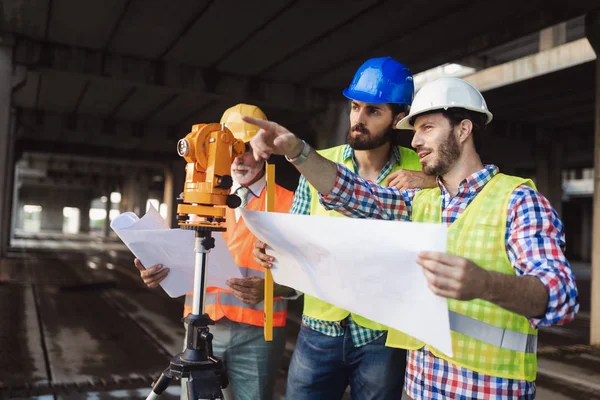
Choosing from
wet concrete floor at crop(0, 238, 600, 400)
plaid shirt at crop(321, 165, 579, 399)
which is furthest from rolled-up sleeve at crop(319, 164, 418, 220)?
wet concrete floor at crop(0, 238, 600, 400)

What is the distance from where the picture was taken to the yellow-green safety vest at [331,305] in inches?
73.7

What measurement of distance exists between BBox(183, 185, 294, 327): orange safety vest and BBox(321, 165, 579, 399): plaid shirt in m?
0.69


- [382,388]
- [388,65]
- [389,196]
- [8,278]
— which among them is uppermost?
[388,65]

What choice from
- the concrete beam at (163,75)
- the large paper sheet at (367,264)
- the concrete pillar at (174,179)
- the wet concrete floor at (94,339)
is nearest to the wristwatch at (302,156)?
the large paper sheet at (367,264)

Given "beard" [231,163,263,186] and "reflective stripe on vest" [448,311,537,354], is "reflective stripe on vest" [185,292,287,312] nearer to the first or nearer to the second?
"beard" [231,163,263,186]

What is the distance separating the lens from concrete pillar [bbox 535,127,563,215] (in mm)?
17250

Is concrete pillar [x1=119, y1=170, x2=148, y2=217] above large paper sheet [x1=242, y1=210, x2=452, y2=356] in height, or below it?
above

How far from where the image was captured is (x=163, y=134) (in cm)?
1759

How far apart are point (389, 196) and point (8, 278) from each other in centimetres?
1212

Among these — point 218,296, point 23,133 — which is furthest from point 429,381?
point 23,133

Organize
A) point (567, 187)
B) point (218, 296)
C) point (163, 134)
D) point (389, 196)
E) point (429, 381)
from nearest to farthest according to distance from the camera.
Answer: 1. point (429, 381)
2. point (389, 196)
3. point (218, 296)
4. point (163, 134)
5. point (567, 187)

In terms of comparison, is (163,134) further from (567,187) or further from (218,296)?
(567,187)

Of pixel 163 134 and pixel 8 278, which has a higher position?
pixel 163 134

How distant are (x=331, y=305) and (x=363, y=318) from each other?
0.43 ft
